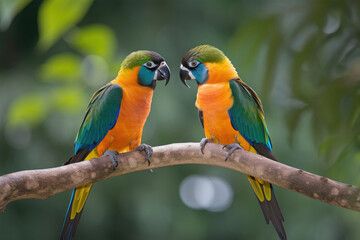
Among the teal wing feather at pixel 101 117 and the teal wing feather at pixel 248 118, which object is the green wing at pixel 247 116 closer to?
the teal wing feather at pixel 248 118

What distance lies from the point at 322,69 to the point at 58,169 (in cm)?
92

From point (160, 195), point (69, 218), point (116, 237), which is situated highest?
point (69, 218)

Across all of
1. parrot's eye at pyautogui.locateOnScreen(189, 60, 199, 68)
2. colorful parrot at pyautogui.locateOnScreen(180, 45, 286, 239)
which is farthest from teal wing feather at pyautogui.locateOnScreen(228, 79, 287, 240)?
parrot's eye at pyautogui.locateOnScreen(189, 60, 199, 68)

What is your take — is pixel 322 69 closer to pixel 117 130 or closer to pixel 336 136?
pixel 336 136

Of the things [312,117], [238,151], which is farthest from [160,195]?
[312,117]

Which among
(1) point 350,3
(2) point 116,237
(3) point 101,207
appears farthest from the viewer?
(2) point 116,237

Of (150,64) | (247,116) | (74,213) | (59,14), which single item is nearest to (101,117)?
(150,64)

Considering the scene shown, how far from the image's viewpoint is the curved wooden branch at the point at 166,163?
3.08 ft

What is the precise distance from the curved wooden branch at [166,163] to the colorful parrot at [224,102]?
0.59 ft

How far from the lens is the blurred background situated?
0.35 meters

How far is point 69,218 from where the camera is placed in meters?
1.34

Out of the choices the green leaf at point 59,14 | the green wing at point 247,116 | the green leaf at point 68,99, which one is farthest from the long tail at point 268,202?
the green leaf at point 59,14

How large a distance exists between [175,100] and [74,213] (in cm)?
259

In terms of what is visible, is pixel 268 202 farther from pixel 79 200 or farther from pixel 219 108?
pixel 79 200
